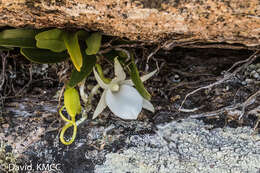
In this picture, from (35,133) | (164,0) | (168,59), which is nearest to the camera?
(164,0)

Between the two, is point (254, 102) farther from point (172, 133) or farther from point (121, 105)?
point (121, 105)

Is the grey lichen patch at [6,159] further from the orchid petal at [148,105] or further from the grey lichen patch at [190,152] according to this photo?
the orchid petal at [148,105]

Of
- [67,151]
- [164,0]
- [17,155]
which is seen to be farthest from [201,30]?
[17,155]

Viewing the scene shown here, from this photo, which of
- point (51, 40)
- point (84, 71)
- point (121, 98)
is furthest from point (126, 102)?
point (51, 40)

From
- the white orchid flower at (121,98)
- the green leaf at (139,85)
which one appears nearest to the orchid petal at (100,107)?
the white orchid flower at (121,98)

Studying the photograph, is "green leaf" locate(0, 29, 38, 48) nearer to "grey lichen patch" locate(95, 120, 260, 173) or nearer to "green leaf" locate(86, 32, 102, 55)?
"green leaf" locate(86, 32, 102, 55)
